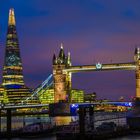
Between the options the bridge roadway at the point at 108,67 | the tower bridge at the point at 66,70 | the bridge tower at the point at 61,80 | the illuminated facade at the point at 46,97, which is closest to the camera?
the bridge roadway at the point at 108,67

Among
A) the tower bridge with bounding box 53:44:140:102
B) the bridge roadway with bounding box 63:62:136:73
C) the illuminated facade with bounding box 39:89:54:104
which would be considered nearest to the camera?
the bridge roadway with bounding box 63:62:136:73

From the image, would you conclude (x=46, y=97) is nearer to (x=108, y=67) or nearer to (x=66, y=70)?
(x=66, y=70)

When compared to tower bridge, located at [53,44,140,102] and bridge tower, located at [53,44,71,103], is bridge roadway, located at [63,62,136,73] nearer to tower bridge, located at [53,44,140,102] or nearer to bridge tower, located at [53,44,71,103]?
tower bridge, located at [53,44,140,102]

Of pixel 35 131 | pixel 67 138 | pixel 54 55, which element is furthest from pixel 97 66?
pixel 67 138

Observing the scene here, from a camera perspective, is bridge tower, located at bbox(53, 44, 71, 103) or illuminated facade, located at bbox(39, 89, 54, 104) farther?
illuminated facade, located at bbox(39, 89, 54, 104)

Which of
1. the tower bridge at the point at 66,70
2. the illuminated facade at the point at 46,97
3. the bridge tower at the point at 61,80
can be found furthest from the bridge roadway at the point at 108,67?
the illuminated facade at the point at 46,97

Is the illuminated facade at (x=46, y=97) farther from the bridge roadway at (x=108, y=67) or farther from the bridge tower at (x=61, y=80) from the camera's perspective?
the bridge roadway at (x=108, y=67)

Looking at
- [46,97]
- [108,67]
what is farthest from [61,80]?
[108,67]

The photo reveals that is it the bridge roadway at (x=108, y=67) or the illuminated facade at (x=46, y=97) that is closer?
the bridge roadway at (x=108, y=67)

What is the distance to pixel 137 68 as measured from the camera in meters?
151

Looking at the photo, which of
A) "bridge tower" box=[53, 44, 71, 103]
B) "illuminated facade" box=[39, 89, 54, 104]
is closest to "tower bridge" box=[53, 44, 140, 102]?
"bridge tower" box=[53, 44, 71, 103]

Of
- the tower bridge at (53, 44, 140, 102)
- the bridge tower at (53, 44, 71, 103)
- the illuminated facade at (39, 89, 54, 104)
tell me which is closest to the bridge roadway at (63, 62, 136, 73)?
the tower bridge at (53, 44, 140, 102)

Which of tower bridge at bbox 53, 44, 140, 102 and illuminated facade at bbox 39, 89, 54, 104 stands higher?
tower bridge at bbox 53, 44, 140, 102

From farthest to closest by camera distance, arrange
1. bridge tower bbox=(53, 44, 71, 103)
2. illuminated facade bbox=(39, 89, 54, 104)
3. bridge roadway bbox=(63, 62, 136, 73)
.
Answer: illuminated facade bbox=(39, 89, 54, 104) → bridge tower bbox=(53, 44, 71, 103) → bridge roadway bbox=(63, 62, 136, 73)
